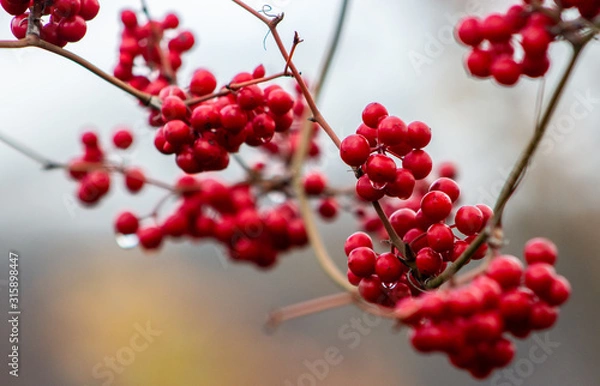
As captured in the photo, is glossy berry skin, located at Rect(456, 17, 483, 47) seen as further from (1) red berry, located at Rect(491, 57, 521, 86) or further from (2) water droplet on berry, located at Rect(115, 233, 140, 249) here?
(2) water droplet on berry, located at Rect(115, 233, 140, 249)

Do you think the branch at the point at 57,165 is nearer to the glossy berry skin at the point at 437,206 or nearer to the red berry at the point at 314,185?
the red berry at the point at 314,185

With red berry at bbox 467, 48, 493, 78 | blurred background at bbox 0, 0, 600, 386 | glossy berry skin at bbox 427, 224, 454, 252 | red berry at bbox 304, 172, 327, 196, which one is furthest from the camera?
blurred background at bbox 0, 0, 600, 386

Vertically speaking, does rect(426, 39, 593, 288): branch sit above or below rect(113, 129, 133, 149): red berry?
above

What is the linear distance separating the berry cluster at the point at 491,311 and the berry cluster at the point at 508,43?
0.60 feet

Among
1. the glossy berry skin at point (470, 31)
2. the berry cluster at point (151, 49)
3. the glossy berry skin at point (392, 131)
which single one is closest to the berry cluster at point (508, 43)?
the glossy berry skin at point (470, 31)

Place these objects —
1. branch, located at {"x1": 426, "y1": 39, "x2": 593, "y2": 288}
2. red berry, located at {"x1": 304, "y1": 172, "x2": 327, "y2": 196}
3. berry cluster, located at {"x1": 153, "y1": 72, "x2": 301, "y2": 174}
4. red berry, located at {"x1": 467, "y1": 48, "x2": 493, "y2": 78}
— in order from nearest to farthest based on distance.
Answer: branch, located at {"x1": 426, "y1": 39, "x2": 593, "y2": 288}
red berry, located at {"x1": 467, "y1": 48, "x2": 493, "y2": 78}
berry cluster, located at {"x1": 153, "y1": 72, "x2": 301, "y2": 174}
red berry, located at {"x1": 304, "y1": 172, "x2": 327, "y2": 196}

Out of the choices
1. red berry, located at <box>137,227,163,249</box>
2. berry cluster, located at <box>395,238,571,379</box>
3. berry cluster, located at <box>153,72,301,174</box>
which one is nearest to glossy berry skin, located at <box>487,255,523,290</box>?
berry cluster, located at <box>395,238,571,379</box>

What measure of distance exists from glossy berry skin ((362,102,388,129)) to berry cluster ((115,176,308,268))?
645 mm

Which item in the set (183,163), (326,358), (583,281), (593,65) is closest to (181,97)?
(183,163)

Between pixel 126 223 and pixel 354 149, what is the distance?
0.80 metres

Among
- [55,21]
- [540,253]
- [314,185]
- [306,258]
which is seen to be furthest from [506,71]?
[306,258]

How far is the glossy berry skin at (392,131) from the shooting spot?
0.79 meters

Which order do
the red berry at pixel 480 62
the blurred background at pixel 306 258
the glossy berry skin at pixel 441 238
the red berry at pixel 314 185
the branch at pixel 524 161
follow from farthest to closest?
1. the blurred background at pixel 306 258
2. the red berry at pixel 314 185
3. the glossy berry skin at pixel 441 238
4. the red berry at pixel 480 62
5. the branch at pixel 524 161

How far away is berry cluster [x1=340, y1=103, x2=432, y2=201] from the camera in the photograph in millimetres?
791
